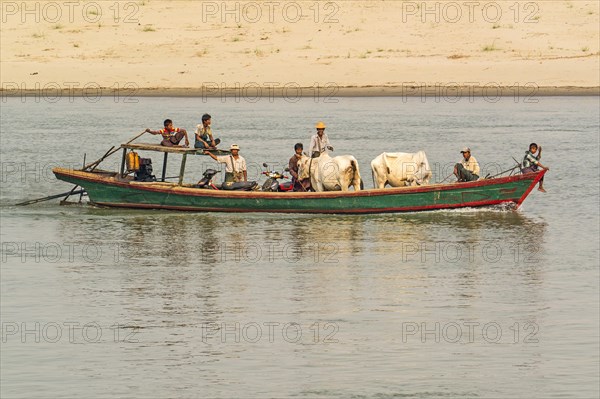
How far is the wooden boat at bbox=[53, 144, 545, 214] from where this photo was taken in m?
26.9

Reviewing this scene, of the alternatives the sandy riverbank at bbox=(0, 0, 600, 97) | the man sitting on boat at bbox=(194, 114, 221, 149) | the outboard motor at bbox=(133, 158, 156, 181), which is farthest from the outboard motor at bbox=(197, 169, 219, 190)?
the sandy riverbank at bbox=(0, 0, 600, 97)

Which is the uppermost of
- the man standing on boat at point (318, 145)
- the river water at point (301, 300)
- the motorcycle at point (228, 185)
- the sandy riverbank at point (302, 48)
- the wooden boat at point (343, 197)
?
the sandy riverbank at point (302, 48)

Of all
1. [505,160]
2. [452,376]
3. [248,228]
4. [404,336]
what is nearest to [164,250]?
[248,228]

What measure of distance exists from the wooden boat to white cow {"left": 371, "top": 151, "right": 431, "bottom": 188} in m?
0.50

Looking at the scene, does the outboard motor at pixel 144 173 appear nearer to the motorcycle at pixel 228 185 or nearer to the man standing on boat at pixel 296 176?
the motorcycle at pixel 228 185

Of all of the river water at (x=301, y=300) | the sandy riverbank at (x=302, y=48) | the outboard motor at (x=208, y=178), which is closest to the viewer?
the river water at (x=301, y=300)

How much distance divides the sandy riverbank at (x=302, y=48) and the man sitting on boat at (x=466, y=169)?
94.1 ft

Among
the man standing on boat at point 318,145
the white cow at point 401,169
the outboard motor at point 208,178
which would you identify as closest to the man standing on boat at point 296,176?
the man standing on boat at point 318,145

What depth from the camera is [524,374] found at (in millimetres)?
16422

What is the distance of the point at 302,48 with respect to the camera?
2500 inches

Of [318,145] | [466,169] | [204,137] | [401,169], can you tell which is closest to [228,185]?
[204,137]

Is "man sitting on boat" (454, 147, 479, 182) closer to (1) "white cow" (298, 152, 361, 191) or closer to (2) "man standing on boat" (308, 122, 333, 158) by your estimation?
(1) "white cow" (298, 152, 361, 191)

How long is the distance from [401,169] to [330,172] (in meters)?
1.40

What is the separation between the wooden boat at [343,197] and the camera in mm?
26891
